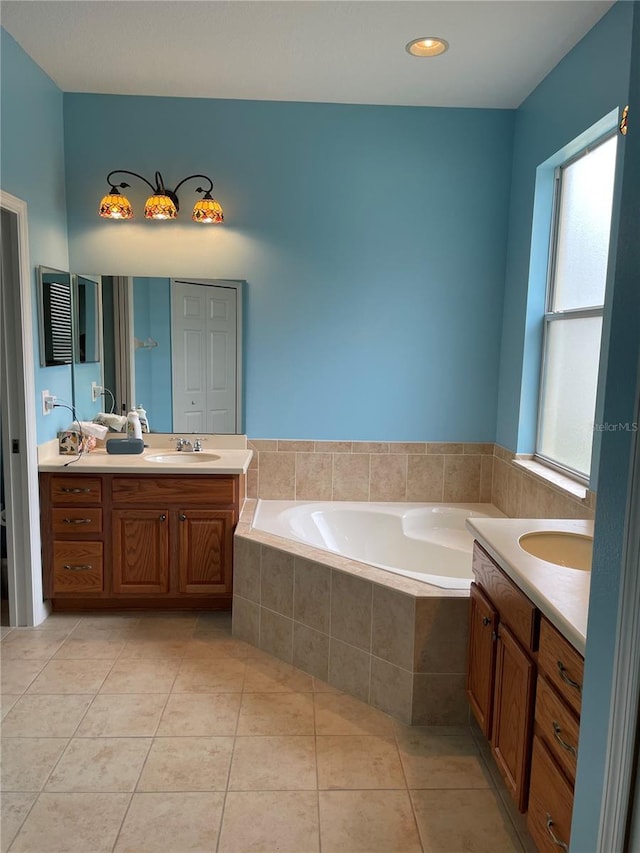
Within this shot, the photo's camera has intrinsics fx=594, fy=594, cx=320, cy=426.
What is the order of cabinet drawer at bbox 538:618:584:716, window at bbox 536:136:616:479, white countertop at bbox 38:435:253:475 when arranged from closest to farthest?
cabinet drawer at bbox 538:618:584:716 → window at bbox 536:136:616:479 → white countertop at bbox 38:435:253:475

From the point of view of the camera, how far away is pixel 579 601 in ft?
4.90

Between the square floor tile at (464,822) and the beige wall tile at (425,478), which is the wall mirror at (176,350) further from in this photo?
the square floor tile at (464,822)

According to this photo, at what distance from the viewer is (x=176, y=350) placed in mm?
3537

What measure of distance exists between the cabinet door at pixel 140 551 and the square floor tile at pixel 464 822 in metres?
1.73

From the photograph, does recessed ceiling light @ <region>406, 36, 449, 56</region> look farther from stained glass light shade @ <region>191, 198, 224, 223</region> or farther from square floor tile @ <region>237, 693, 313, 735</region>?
square floor tile @ <region>237, 693, 313, 735</region>

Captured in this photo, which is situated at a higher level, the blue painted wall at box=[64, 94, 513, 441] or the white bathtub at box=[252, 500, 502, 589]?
the blue painted wall at box=[64, 94, 513, 441]

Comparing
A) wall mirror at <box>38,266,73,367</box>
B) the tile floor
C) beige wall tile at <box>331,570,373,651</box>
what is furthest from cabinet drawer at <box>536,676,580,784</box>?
wall mirror at <box>38,266,73,367</box>

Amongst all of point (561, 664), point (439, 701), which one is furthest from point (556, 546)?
point (439, 701)

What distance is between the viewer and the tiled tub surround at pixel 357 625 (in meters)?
2.33

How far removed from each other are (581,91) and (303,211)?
1530mm

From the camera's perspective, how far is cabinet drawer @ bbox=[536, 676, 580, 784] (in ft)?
4.50

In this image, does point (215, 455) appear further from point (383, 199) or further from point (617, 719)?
point (617, 719)

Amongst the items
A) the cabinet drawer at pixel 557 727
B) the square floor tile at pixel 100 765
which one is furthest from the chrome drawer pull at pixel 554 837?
the square floor tile at pixel 100 765

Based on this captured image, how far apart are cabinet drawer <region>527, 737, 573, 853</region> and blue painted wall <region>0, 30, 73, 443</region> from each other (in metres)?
2.68
